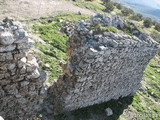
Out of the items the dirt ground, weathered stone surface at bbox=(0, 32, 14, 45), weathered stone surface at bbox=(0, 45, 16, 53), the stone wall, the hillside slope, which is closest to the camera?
weathered stone surface at bbox=(0, 32, 14, 45)

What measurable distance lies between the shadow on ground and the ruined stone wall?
0.96ft

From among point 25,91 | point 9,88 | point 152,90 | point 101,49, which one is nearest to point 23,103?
point 25,91

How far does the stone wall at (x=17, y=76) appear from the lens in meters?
5.35

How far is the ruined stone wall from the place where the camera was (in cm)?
801

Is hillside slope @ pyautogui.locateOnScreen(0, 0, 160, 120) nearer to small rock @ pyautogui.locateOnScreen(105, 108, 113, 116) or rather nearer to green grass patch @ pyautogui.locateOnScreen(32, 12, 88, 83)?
green grass patch @ pyautogui.locateOnScreen(32, 12, 88, 83)

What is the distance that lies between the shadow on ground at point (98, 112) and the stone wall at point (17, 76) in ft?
7.27

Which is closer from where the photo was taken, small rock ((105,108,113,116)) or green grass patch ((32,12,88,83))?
small rock ((105,108,113,116))

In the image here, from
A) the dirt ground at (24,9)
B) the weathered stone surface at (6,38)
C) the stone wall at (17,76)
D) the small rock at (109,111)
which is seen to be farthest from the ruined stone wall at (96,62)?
the dirt ground at (24,9)

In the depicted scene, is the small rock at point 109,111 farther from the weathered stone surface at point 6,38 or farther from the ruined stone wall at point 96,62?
the weathered stone surface at point 6,38

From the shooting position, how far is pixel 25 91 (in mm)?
6410

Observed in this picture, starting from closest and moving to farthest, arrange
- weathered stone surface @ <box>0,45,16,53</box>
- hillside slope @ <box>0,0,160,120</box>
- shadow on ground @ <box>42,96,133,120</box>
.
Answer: weathered stone surface @ <box>0,45,16,53</box>, shadow on ground @ <box>42,96,133,120</box>, hillside slope @ <box>0,0,160,120</box>

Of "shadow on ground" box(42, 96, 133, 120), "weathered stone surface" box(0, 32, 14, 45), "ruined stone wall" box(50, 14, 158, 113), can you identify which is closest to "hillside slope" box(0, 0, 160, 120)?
"shadow on ground" box(42, 96, 133, 120)

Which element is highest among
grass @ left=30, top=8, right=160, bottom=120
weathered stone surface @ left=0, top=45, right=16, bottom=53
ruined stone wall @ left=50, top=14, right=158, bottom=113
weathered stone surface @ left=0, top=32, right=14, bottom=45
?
weathered stone surface @ left=0, top=32, right=14, bottom=45

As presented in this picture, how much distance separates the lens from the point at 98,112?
1013 centimetres
